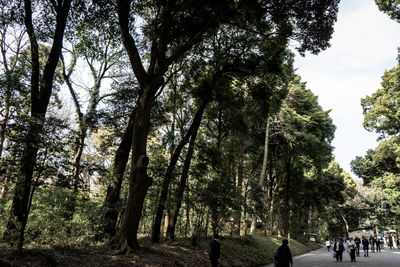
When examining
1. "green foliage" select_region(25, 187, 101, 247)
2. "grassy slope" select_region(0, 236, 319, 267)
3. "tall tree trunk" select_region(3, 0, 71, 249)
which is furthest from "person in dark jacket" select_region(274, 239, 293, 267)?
"tall tree trunk" select_region(3, 0, 71, 249)

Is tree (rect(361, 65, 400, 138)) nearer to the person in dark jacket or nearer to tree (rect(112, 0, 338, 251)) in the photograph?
tree (rect(112, 0, 338, 251))

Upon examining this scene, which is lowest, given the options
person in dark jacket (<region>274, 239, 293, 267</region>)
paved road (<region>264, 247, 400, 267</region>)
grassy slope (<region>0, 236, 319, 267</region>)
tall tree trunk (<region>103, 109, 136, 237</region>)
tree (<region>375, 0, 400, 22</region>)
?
paved road (<region>264, 247, 400, 267</region>)

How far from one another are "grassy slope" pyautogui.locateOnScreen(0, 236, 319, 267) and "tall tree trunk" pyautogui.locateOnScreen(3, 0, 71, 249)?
957mm

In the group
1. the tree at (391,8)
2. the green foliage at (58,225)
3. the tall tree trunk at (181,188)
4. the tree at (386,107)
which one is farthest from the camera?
the tree at (386,107)

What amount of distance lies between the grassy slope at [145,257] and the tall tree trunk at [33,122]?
96cm

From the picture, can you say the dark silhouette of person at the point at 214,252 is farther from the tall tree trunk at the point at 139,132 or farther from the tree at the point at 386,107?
the tree at the point at 386,107

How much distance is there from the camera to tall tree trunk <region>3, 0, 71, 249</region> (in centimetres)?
663

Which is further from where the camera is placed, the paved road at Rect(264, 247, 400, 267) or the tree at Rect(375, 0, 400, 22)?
the tree at Rect(375, 0, 400, 22)

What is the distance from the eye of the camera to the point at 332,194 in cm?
3509

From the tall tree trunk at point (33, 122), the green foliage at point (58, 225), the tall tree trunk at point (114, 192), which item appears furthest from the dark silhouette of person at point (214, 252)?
the tall tree trunk at point (33, 122)

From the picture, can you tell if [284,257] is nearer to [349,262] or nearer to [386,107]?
[349,262]

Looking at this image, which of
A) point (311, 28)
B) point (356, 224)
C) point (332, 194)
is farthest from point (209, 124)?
point (356, 224)

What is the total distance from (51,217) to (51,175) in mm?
3931

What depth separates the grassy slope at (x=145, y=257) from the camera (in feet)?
21.1
